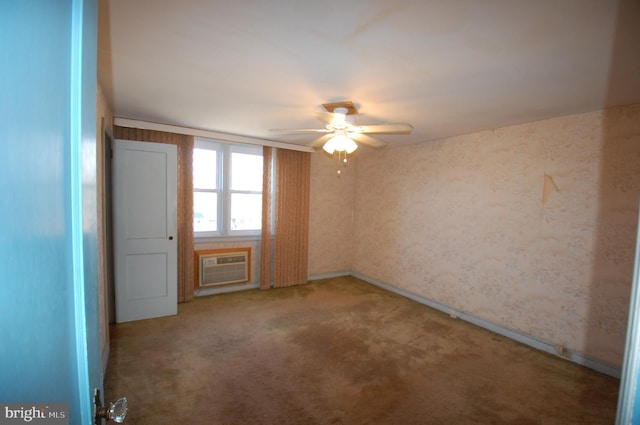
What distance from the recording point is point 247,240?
4.60 metres

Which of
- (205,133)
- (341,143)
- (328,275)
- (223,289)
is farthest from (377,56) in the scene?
(328,275)

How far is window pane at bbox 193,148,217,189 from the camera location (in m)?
4.23

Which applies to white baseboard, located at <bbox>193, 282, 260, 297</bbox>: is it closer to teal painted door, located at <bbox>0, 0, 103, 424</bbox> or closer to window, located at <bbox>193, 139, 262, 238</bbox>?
window, located at <bbox>193, 139, 262, 238</bbox>

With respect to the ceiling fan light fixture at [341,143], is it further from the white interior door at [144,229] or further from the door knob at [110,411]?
the door knob at [110,411]

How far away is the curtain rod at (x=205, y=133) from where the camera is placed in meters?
3.43

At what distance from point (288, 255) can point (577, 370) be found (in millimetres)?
3789

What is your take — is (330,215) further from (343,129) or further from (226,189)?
(343,129)

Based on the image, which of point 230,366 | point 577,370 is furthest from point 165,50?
point 577,370

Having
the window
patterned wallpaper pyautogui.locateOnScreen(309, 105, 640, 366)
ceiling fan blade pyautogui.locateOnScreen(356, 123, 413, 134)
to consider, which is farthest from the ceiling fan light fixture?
the window

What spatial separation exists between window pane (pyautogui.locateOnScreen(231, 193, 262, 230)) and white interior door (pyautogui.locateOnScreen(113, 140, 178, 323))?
114 cm

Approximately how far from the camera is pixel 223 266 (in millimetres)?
4277

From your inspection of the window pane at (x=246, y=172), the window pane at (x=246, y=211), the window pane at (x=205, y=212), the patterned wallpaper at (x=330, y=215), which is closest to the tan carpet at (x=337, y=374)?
the window pane at (x=205, y=212)

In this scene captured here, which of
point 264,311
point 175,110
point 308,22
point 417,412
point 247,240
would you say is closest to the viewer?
point 308,22

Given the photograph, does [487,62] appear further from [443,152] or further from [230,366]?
[230,366]
